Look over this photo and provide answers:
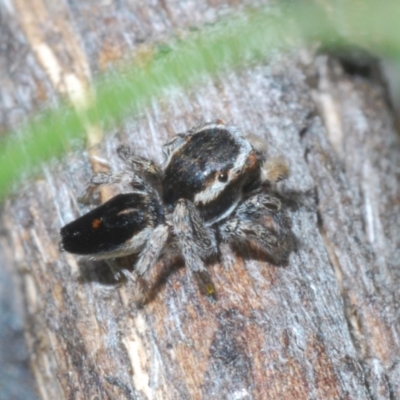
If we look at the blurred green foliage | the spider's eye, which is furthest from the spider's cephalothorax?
the blurred green foliage

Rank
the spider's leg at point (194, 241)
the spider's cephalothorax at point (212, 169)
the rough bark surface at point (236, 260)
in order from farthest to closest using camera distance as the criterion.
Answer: the spider's cephalothorax at point (212, 169), the spider's leg at point (194, 241), the rough bark surface at point (236, 260)

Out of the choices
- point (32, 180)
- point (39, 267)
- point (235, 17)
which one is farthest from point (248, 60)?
point (39, 267)

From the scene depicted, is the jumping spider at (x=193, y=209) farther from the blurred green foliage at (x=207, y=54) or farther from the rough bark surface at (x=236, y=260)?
the blurred green foliage at (x=207, y=54)

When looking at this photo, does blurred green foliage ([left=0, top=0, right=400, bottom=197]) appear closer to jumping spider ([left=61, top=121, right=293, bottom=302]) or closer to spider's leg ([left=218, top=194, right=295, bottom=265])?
jumping spider ([left=61, top=121, right=293, bottom=302])

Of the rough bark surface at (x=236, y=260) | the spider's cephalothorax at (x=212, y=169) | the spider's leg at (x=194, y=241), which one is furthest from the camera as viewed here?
the spider's cephalothorax at (x=212, y=169)

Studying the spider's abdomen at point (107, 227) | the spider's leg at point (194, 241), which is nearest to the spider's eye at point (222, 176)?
the spider's leg at point (194, 241)

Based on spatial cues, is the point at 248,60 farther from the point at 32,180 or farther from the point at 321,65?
the point at 32,180

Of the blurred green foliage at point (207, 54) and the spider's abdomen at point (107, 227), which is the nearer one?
the spider's abdomen at point (107, 227)

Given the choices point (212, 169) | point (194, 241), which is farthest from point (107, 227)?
point (212, 169)
